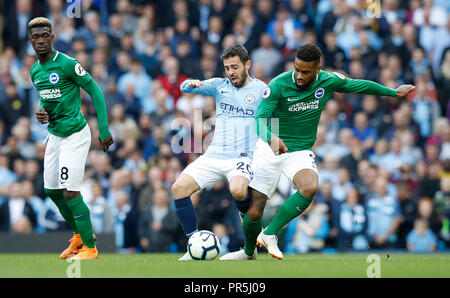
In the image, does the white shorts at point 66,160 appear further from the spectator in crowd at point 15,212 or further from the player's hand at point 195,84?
the spectator in crowd at point 15,212

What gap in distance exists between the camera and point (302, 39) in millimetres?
15742

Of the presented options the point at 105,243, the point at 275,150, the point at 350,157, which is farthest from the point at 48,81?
the point at 350,157

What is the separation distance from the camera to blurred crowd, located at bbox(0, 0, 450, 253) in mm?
12797

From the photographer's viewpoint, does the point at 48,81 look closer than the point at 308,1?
Yes

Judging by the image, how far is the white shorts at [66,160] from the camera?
9070 millimetres

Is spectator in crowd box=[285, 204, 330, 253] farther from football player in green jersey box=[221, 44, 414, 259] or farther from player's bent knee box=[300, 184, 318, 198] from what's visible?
player's bent knee box=[300, 184, 318, 198]

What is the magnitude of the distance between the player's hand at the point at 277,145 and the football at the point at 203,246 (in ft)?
4.15

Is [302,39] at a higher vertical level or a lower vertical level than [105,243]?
higher

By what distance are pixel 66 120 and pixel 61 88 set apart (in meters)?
0.35

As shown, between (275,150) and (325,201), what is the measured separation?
425cm

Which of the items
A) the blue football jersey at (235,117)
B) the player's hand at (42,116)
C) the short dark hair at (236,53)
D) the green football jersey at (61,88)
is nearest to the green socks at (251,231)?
the blue football jersey at (235,117)

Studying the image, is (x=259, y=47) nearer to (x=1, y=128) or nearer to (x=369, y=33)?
(x=369, y=33)

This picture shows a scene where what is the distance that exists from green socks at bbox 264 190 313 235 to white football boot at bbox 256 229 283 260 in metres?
0.05

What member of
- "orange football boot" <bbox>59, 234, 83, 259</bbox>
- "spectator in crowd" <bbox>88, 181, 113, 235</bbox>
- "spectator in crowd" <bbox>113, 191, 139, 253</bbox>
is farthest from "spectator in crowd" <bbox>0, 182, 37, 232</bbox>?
"orange football boot" <bbox>59, 234, 83, 259</bbox>
